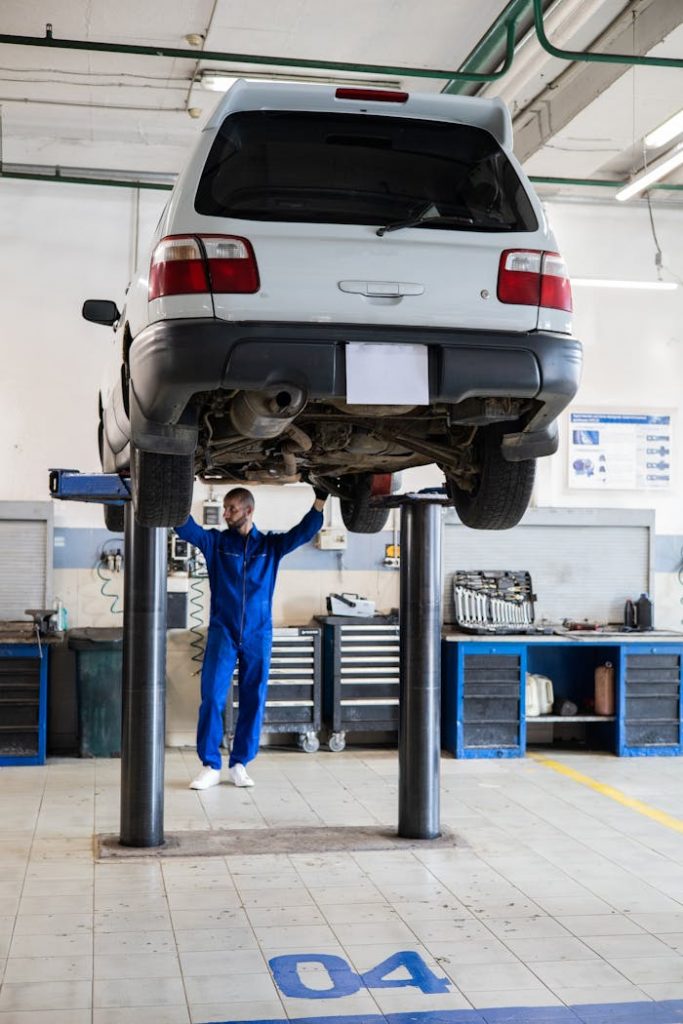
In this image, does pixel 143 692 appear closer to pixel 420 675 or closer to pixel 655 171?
pixel 420 675

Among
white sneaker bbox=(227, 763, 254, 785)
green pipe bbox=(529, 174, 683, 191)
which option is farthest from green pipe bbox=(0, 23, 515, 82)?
white sneaker bbox=(227, 763, 254, 785)

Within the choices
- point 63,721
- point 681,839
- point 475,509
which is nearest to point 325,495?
point 475,509

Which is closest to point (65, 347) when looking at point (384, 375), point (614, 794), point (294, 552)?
point (294, 552)

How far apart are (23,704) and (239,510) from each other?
2153mm

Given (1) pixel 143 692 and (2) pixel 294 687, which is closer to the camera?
(1) pixel 143 692

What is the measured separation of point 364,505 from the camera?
5.45m

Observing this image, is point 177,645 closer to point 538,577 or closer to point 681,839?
point 538,577

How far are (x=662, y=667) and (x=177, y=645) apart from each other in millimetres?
3385

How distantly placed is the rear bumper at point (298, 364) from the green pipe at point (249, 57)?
3.35 m

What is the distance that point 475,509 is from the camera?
156 inches

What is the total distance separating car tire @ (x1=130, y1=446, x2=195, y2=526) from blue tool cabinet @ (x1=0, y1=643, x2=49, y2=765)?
13.1ft

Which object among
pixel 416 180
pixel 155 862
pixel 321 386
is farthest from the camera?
pixel 155 862

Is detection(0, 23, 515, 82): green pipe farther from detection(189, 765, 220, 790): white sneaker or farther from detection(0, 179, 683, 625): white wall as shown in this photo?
detection(189, 765, 220, 790): white sneaker

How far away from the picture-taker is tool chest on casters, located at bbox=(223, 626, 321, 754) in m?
7.78
